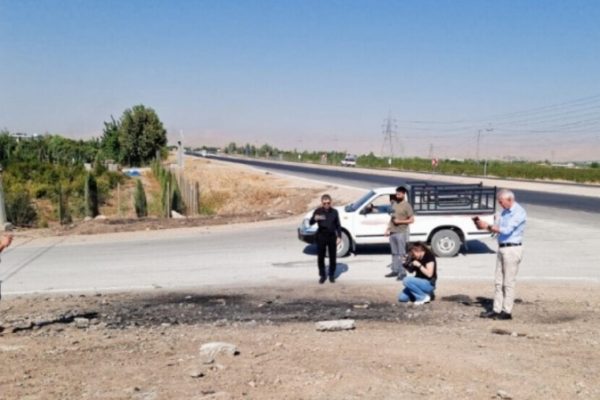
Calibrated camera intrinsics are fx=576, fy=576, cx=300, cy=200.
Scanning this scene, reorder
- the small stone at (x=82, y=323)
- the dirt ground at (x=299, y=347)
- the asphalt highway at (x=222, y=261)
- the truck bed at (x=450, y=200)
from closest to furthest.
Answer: the dirt ground at (x=299, y=347)
the small stone at (x=82, y=323)
the asphalt highway at (x=222, y=261)
the truck bed at (x=450, y=200)

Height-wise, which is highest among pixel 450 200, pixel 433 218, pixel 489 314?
pixel 450 200

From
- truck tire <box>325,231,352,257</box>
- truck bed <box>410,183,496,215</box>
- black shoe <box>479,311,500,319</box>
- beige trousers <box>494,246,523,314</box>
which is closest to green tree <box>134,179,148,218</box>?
truck tire <box>325,231,352,257</box>

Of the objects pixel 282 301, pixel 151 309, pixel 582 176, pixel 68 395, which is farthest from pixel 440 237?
pixel 582 176

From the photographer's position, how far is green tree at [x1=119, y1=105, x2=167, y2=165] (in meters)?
58.3

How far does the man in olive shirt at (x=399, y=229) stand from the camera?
35.5ft

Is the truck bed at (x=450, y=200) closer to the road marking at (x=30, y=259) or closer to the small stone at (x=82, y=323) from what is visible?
the small stone at (x=82, y=323)

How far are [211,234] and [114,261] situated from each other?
498cm

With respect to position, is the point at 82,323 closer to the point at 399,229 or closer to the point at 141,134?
the point at 399,229

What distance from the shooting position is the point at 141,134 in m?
59.7

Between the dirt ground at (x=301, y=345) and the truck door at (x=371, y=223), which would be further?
the truck door at (x=371, y=223)

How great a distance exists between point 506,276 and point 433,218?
5.63 meters

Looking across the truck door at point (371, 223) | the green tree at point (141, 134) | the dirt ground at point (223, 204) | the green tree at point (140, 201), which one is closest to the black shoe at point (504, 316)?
the truck door at point (371, 223)

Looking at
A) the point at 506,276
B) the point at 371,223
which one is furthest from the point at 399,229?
the point at 506,276

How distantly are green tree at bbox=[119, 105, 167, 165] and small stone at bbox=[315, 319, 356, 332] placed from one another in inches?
2126
